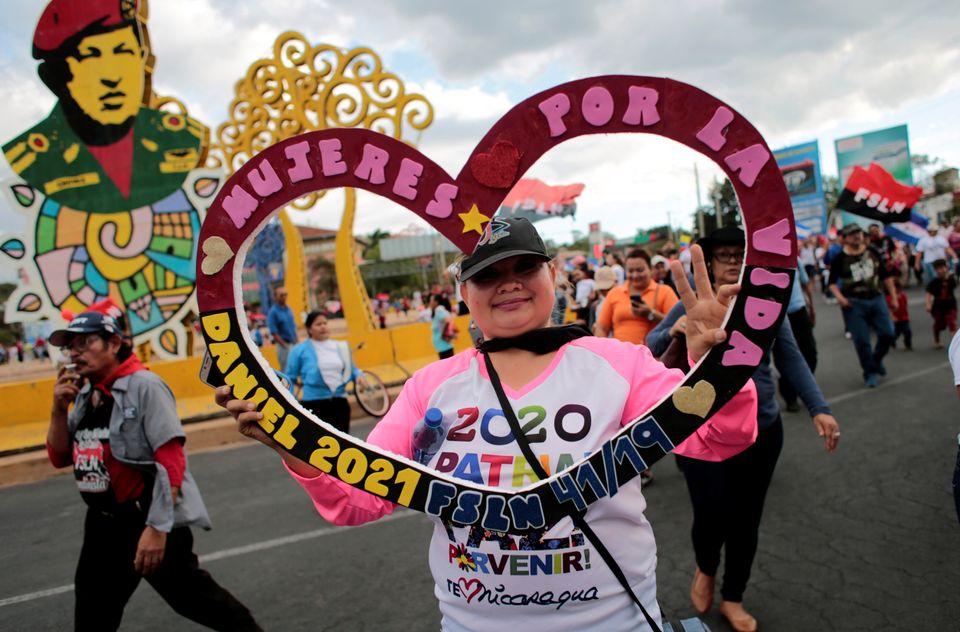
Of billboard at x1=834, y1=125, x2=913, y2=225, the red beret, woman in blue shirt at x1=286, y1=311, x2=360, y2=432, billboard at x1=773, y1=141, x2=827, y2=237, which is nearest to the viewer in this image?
woman in blue shirt at x1=286, y1=311, x2=360, y2=432

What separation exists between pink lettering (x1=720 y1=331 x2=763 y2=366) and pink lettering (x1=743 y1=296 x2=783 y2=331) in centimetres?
4

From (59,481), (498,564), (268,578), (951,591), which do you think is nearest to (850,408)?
(951,591)

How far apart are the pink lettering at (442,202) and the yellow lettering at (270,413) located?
0.64 meters

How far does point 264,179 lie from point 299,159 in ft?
0.35

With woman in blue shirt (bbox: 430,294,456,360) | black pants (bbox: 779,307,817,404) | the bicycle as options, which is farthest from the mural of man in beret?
black pants (bbox: 779,307,817,404)

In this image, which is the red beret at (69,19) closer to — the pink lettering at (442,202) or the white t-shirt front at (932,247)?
the pink lettering at (442,202)

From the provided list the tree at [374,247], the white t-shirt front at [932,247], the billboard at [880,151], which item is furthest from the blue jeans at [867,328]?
the tree at [374,247]

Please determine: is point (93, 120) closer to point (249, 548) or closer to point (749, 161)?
Result: point (249, 548)

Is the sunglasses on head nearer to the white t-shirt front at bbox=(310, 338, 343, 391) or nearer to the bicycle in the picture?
the white t-shirt front at bbox=(310, 338, 343, 391)

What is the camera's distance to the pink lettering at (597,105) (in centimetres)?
149

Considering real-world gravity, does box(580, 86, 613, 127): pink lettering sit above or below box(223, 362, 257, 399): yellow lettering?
above

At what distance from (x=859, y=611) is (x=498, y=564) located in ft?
7.51

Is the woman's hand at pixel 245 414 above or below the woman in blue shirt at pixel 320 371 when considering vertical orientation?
above

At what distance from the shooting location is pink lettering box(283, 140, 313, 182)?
1632 millimetres
